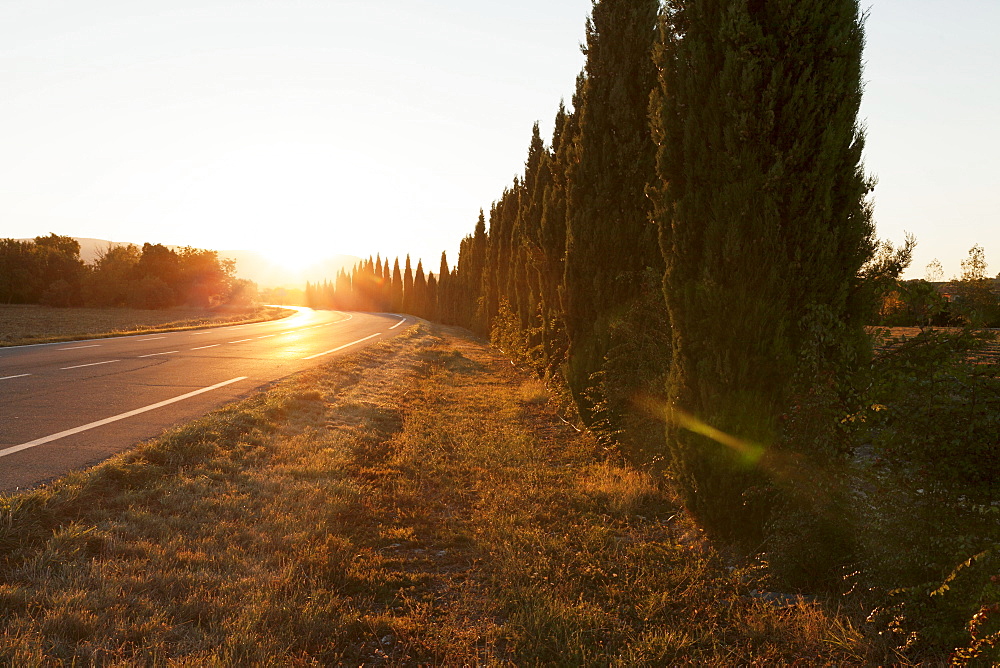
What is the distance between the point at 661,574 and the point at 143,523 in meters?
4.16

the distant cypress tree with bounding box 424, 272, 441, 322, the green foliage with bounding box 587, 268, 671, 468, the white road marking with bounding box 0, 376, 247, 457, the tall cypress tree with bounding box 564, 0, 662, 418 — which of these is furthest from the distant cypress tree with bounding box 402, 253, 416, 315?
the green foliage with bounding box 587, 268, 671, 468

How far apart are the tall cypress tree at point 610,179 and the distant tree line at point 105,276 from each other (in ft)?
180

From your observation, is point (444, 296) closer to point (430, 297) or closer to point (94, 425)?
point (430, 297)

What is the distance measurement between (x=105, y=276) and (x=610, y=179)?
190 feet

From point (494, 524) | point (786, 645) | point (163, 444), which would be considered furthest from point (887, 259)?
point (163, 444)

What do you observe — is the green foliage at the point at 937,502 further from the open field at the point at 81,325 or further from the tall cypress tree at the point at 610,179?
the open field at the point at 81,325

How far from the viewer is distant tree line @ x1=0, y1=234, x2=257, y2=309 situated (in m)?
48.1

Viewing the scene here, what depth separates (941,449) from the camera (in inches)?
107

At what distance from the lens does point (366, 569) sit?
3.78 metres

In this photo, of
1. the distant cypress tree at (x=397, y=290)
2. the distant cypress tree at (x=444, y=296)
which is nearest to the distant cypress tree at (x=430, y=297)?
the distant cypress tree at (x=444, y=296)

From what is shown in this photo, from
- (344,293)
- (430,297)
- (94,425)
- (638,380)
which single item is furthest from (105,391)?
(344,293)

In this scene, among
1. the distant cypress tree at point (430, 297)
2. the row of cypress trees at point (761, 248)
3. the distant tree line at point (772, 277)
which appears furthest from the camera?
the distant cypress tree at point (430, 297)

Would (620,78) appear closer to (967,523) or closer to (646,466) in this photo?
(646,466)

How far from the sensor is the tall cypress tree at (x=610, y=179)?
7.90 metres
